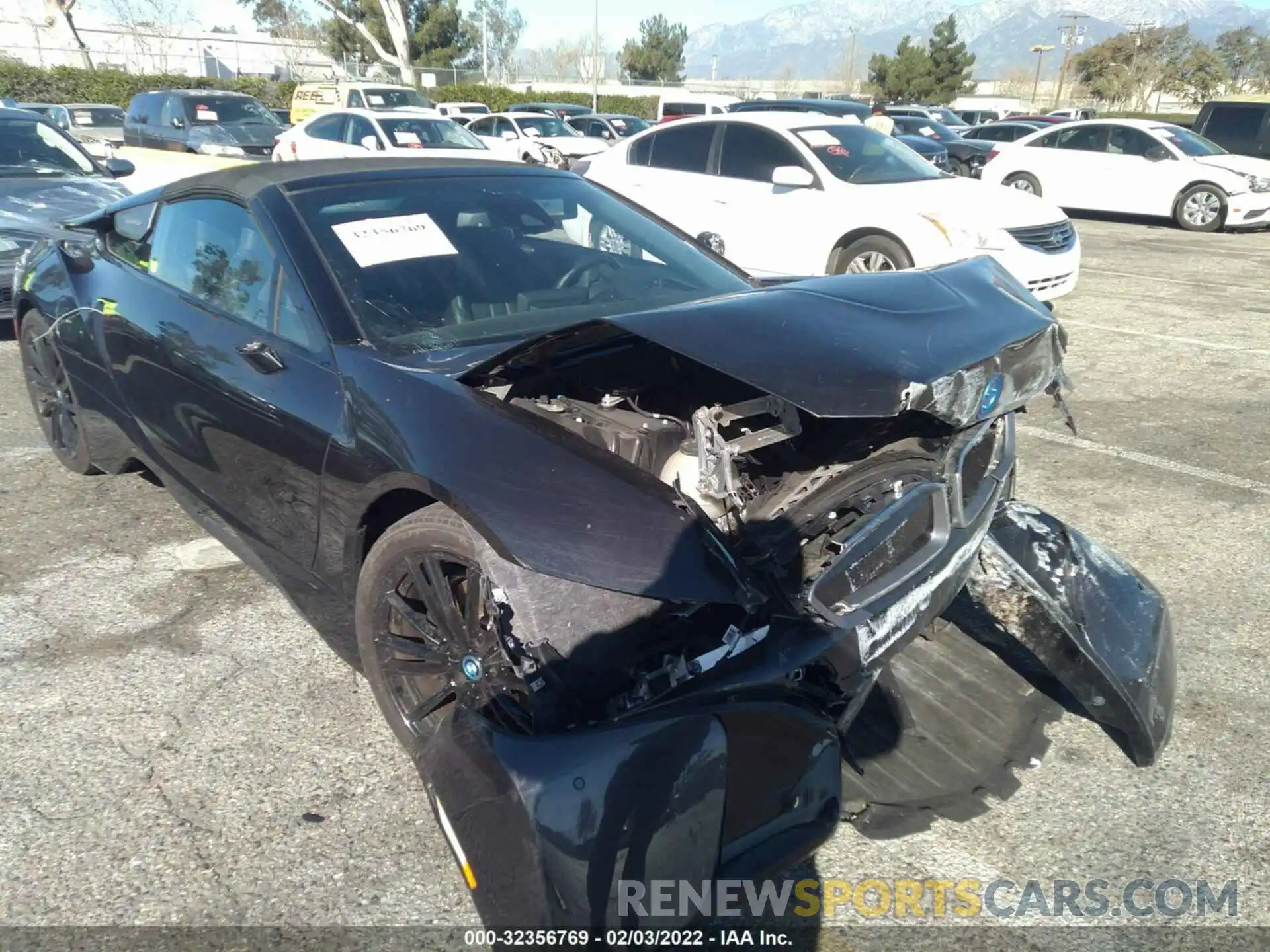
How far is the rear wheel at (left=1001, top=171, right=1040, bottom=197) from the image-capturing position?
52.1ft

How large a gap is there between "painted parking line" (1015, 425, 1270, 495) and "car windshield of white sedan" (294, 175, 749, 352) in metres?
2.66

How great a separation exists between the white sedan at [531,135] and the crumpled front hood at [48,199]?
12.3 meters

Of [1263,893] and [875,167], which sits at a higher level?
[875,167]

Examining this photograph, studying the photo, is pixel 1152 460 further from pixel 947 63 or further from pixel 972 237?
pixel 947 63

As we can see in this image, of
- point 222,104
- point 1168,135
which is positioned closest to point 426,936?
point 1168,135

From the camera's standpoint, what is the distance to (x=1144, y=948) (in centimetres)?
213

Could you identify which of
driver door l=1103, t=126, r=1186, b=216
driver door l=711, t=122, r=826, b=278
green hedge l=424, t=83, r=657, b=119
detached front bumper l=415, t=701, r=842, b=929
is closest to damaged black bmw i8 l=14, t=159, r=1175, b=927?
detached front bumper l=415, t=701, r=842, b=929

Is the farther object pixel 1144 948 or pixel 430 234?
pixel 430 234

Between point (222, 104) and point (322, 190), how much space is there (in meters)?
16.4

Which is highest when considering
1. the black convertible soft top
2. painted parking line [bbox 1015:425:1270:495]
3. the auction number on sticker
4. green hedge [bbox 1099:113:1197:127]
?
the black convertible soft top

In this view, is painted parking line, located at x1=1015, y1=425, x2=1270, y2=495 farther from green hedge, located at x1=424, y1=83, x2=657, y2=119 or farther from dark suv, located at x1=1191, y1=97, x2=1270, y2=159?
green hedge, located at x1=424, y1=83, x2=657, y2=119

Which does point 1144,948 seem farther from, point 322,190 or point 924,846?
point 322,190

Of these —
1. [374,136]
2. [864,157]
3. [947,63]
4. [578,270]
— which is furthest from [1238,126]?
[947,63]

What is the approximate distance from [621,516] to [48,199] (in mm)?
6973
